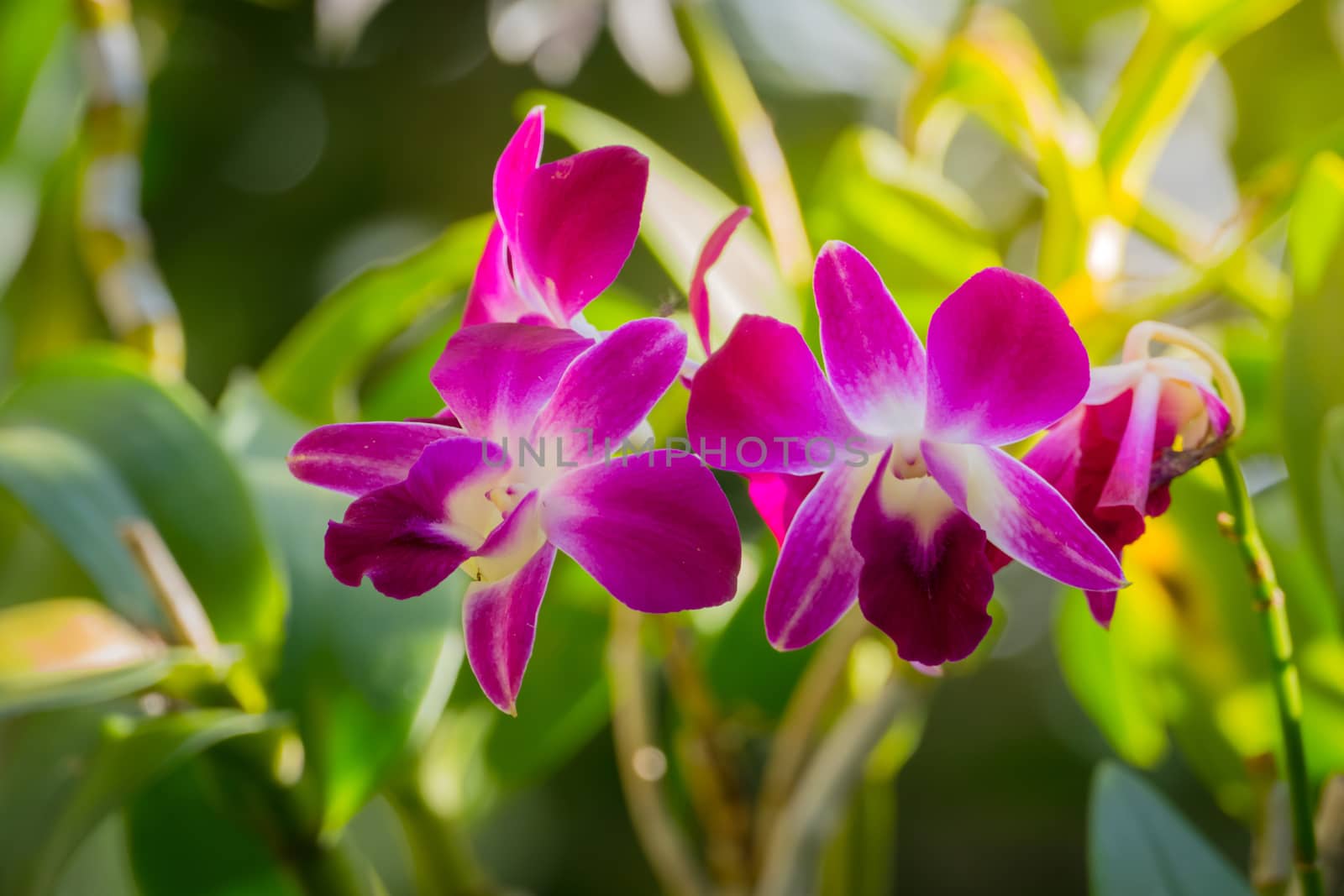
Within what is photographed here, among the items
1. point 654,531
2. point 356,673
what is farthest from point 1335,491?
point 356,673

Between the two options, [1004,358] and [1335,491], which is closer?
[1004,358]

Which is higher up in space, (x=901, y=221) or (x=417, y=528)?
(x=901, y=221)

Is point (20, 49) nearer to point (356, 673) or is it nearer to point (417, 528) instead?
point (356, 673)

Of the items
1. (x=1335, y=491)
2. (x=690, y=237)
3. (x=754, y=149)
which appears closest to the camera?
(x=1335, y=491)

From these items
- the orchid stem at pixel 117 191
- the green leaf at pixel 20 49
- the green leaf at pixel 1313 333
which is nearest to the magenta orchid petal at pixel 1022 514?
the green leaf at pixel 1313 333

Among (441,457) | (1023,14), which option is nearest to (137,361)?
(441,457)
